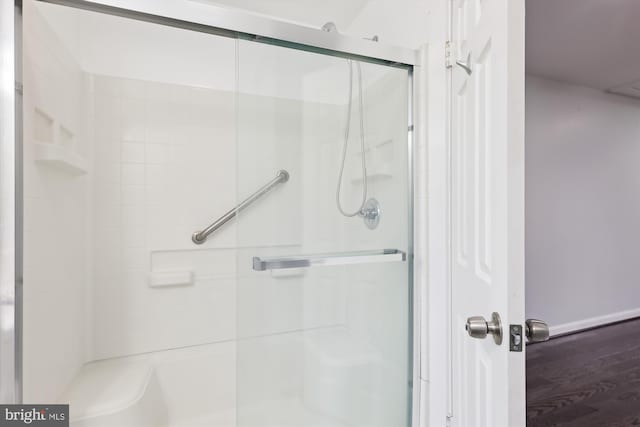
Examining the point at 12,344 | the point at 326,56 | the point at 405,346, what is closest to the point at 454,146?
the point at 326,56

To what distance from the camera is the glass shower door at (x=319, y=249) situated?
114 cm

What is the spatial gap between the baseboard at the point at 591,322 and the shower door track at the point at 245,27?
2.98m

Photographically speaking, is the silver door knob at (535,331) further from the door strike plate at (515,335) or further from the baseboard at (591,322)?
the baseboard at (591,322)

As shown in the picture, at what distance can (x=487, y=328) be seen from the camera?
712 millimetres

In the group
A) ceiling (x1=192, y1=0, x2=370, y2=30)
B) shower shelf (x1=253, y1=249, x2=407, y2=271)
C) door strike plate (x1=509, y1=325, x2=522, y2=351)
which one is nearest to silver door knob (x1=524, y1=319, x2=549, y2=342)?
door strike plate (x1=509, y1=325, x2=522, y2=351)

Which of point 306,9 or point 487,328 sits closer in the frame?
point 487,328

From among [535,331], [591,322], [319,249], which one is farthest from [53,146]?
[591,322]

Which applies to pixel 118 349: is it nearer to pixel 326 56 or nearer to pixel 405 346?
pixel 405 346

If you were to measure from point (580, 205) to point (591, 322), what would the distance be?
117cm

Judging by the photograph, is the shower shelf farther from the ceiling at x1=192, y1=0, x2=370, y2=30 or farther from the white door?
the ceiling at x1=192, y1=0, x2=370, y2=30

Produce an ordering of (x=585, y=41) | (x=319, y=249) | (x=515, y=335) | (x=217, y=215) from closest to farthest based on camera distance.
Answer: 1. (x=515, y=335)
2. (x=319, y=249)
3. (x=217, y=215)
4. (x=585, y=41)

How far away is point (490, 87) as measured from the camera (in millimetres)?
795

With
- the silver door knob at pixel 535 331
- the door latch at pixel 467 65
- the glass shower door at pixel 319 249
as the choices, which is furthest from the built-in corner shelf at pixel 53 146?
the silver door knob at pixel 535 331

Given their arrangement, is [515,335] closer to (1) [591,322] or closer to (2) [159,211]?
(2) [159,211]
